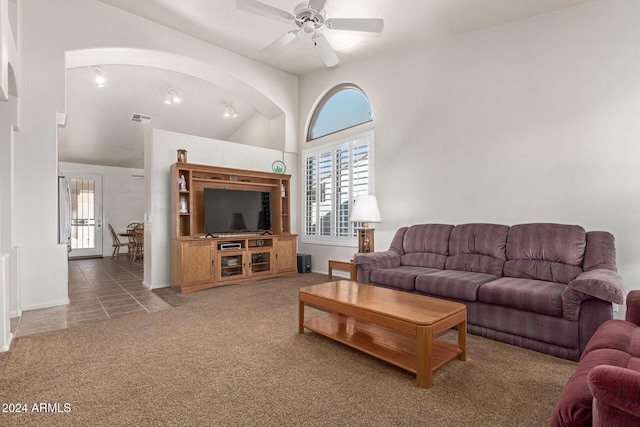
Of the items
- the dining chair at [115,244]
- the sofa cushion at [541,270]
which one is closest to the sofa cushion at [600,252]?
the sofa cushion at [541,270]

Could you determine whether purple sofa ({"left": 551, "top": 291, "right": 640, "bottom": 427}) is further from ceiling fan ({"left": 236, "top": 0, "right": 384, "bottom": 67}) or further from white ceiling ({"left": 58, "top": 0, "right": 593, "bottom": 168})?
white ceiling ({"left": 58, "top": 0, "right": 593, "bottom": 168})

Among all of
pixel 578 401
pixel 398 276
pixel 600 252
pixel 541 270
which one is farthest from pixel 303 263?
pixel 578 401

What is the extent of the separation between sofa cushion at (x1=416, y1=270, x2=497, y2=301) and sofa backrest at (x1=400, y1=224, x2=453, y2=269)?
16.2 inches

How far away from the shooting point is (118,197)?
9.38m

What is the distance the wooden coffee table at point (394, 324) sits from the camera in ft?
6.39

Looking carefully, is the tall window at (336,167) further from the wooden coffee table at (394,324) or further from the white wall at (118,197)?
the white wall at (118,197)

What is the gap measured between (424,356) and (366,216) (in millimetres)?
2573

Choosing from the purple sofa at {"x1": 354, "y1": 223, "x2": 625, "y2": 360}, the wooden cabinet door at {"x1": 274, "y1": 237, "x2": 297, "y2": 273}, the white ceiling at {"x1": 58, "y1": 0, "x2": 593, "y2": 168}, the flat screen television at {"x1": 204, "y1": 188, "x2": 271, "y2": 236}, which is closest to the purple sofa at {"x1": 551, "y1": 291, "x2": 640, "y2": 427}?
the purple sofa at {"x1": 354, "y1": 223, "x2": 625, "y2": 360}

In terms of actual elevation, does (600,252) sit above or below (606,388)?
above

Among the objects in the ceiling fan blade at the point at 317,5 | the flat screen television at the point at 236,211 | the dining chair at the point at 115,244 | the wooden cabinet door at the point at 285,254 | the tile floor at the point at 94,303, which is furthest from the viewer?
the dining chair at the point at 115,244

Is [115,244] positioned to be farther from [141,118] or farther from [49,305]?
[49,305]

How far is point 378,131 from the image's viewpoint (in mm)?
4961

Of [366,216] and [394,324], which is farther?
[366,216]

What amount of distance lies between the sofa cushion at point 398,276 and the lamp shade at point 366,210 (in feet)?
2.85
